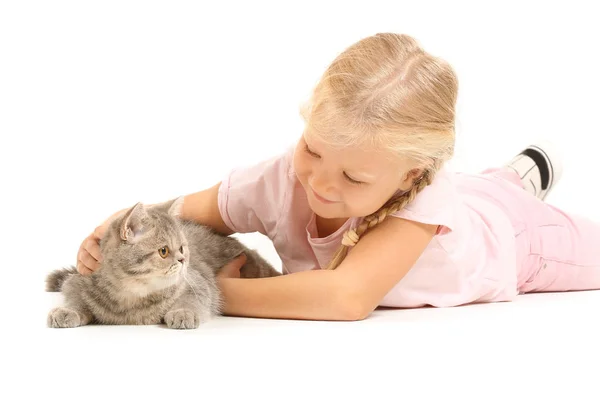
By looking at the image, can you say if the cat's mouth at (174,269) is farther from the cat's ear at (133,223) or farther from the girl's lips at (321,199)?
the girl's lips at (321,199)

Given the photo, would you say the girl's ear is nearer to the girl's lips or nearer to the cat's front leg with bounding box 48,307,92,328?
the girl's lips

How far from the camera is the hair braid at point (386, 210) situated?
68.9 inches

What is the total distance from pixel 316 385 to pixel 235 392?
0.14 meters

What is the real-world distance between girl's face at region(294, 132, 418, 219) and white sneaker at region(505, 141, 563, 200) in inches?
41.4

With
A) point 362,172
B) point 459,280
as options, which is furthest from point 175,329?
point 459,280

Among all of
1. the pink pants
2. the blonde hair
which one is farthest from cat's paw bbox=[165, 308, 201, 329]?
the pink pants

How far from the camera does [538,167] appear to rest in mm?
2727

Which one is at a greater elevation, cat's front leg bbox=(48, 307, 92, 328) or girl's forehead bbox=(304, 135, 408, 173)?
girl's forehead bbox=(304, 135, 408, 173)

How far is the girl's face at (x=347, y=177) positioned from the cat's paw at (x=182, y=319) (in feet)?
1.23

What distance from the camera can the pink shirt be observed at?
192 cm

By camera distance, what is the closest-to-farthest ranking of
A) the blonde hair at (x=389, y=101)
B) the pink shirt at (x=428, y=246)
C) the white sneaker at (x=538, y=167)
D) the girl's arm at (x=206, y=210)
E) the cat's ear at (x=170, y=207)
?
the blonde hair at (x=389, y=101), the cat's ear at (x=170, y=207), the pink shirt at (x=428, y=246), the girl's arm at (x=206, y=210), the white sneaker at (x=538, y=167)

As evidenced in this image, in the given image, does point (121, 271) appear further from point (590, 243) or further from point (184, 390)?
point (590, 243)

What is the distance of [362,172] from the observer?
1622 mm

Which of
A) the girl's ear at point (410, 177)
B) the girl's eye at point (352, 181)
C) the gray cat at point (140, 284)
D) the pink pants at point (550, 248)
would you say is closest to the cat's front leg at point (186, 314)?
the gray cat at point (140, 284)
